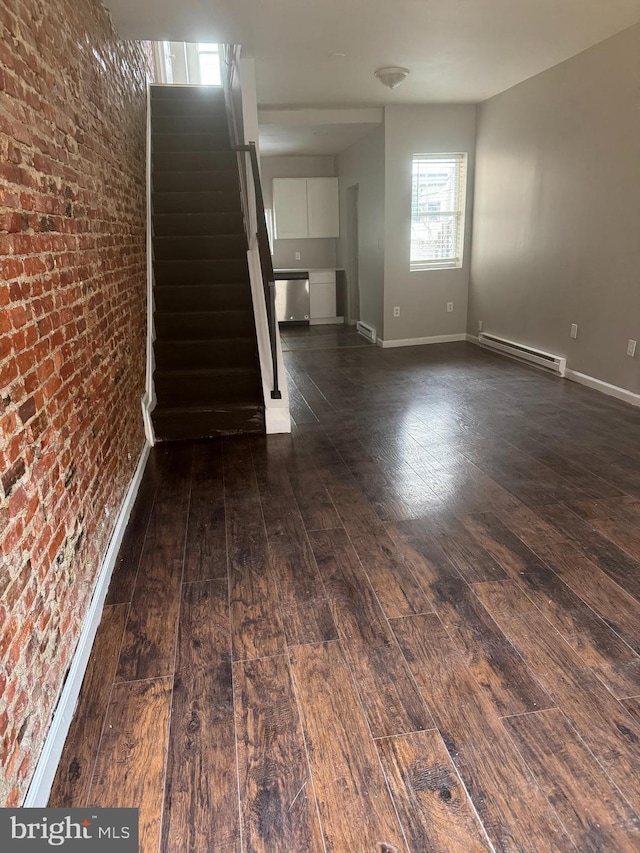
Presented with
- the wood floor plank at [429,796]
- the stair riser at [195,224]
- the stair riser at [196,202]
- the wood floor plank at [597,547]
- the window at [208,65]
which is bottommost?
the wood floor plank at [429,796]

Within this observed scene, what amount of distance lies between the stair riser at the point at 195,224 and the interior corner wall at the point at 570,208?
2846 mm

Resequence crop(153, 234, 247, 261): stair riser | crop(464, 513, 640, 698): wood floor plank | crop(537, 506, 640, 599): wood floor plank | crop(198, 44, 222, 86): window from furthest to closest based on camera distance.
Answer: crop(198, 44, 222, 86): window, crop(153, 234, 247, 261): stair riser, crop(537, 506, 640, 599): wood floor plank, crop(464, 513, 640, 698): wood floor plank

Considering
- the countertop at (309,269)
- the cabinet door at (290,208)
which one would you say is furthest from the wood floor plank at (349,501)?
the cabinet door at (290,208)

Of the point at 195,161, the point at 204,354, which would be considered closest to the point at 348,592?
the point at 204,354

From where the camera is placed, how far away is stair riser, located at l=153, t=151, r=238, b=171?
5.29m

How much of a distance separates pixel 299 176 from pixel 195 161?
4.05 meters

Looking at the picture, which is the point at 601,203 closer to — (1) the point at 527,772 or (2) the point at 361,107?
(2) the point at 361,107

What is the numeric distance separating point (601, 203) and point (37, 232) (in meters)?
4.37

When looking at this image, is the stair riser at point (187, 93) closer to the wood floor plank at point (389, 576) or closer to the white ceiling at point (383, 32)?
the white ceiling at point (383, 32)

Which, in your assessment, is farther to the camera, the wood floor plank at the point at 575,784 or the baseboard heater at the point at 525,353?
the baseboard heater at the point at 525,353

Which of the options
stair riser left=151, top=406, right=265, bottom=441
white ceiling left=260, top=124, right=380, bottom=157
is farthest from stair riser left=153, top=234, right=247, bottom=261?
white ceiling left=260, top=124, right=380, bottom=157

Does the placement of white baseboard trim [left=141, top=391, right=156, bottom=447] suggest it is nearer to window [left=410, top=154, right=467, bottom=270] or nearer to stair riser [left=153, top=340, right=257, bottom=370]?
stair riser [left=153, top=340, right=257, bottom=370]

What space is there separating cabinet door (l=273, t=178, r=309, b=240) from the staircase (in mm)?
2925

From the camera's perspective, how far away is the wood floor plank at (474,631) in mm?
1674
